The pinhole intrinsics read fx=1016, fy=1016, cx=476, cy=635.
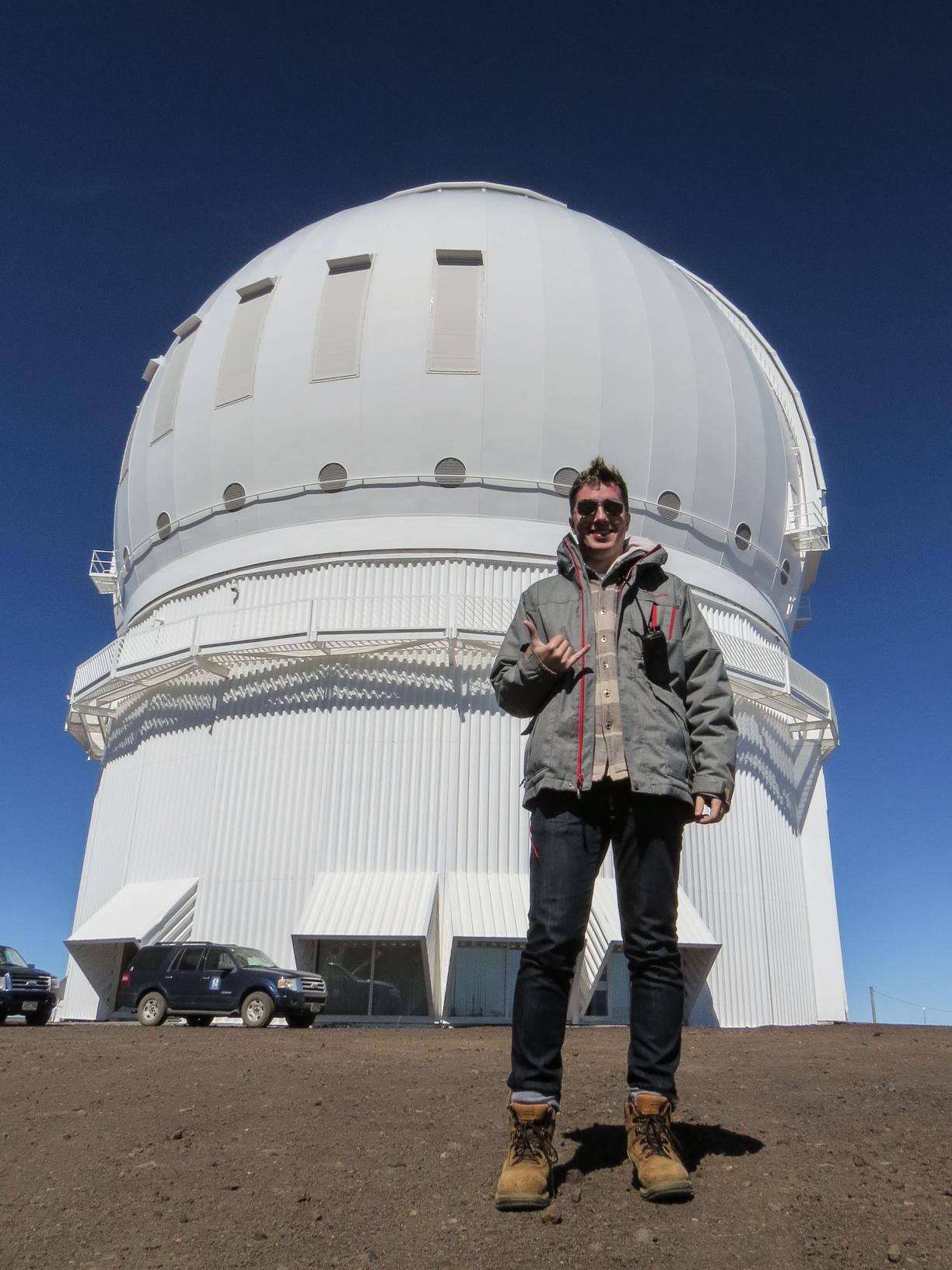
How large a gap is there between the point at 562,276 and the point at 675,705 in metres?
15.5

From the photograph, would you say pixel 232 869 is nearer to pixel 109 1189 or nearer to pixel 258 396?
pixel 258 396

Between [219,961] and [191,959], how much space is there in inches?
17.2

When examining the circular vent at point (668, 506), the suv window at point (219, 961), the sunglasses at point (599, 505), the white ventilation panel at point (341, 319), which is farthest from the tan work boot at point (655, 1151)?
the white ventilation panel at point (341, 319)

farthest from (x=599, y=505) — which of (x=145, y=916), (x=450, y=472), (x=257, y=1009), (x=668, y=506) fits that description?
(x=668, y=506)

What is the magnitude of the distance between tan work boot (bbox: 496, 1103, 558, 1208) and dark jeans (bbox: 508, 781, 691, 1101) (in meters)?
0.12

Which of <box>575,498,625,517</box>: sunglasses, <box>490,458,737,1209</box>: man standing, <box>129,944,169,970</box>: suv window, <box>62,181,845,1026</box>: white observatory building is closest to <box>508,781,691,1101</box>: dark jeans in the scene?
<box>490,458,737,1209</box>: man standing

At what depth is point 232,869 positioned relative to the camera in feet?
49.7

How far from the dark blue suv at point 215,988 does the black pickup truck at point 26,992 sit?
55.3 inches

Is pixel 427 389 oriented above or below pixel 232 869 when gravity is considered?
above

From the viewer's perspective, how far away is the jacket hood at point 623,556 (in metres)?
3.43

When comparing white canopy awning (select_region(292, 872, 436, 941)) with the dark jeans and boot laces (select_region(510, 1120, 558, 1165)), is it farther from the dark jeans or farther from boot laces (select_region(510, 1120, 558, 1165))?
boot laces (select_region(510, 1120, 558, 1165))

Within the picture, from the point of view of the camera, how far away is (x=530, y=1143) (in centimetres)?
280

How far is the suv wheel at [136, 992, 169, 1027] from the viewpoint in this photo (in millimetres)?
12539

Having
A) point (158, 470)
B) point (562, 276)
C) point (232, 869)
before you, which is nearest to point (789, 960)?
point (232, 869)
